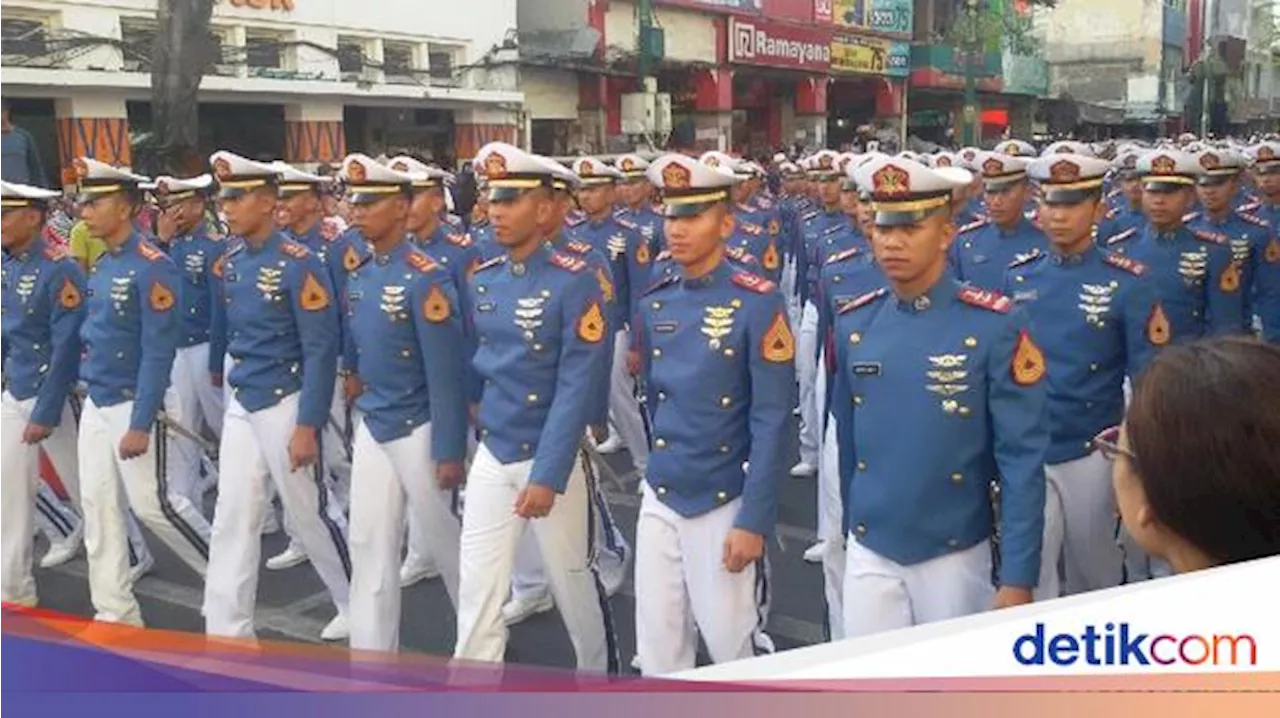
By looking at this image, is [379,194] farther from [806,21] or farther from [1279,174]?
[806,21]

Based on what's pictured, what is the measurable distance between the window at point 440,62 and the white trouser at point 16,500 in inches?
689

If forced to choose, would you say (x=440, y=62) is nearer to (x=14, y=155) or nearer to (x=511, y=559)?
(x=14, y=155)

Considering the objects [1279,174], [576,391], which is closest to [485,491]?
[576,391]

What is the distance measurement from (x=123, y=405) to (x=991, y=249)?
4495 millimetres

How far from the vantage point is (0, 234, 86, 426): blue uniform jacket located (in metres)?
5.93

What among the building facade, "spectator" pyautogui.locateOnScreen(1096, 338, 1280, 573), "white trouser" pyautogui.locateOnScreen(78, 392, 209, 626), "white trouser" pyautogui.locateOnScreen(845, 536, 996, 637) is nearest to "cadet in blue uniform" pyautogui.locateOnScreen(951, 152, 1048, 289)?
"white trouser" pyautogui.locateOnScreen(845, 536, 996, 637)

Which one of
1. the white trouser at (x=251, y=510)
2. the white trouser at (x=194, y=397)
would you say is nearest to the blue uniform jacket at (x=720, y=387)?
the white trouser at (x=251, y=510)

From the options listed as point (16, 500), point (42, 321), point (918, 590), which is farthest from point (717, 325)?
point (16, 500)

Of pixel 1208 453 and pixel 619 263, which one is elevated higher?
pixel 1208 453

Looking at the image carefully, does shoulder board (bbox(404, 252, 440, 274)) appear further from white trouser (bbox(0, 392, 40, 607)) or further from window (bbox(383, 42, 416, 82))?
window (bbox(383, 42, 416, 82))

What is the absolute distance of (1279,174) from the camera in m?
8.60

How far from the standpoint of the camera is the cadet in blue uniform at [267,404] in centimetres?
523

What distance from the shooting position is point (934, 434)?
3.48 meters

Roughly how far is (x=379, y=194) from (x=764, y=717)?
13.7 ft
